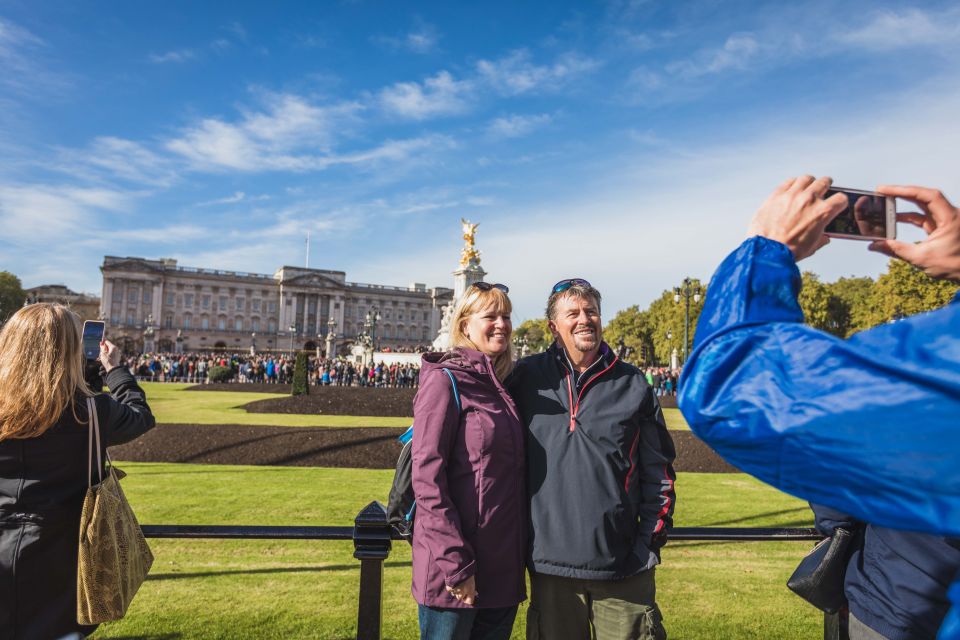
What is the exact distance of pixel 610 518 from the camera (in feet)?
9.09

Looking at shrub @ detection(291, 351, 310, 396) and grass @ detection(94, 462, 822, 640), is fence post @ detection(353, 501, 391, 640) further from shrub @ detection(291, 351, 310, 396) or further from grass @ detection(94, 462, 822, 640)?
shrub @ detection(291, 351, 310, 396)

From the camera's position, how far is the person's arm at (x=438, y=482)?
2.56m

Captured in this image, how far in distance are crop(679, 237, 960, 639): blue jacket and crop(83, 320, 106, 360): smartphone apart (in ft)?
10.9

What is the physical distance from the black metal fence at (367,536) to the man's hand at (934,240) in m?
2.22

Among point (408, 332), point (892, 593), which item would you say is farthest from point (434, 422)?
point (408, 332)

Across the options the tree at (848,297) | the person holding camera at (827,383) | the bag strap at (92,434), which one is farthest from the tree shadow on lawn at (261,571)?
the tree at (848,297)

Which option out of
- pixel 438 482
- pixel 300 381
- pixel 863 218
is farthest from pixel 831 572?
pixel 300 381

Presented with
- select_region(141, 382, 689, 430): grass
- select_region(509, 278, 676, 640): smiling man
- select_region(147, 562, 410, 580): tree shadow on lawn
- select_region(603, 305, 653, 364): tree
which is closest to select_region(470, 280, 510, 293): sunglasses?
select_region(509, 278, 676, 640): smiling man

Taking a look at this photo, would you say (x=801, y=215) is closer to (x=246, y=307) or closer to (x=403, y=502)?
(x=403, y=502)

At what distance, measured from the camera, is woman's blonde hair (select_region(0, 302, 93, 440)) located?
98.3 inches

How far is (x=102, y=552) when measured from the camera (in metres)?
2.63

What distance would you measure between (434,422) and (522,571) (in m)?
0.75

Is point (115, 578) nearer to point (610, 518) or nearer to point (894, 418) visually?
point (610, 518)

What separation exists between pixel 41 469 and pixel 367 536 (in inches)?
53.3
